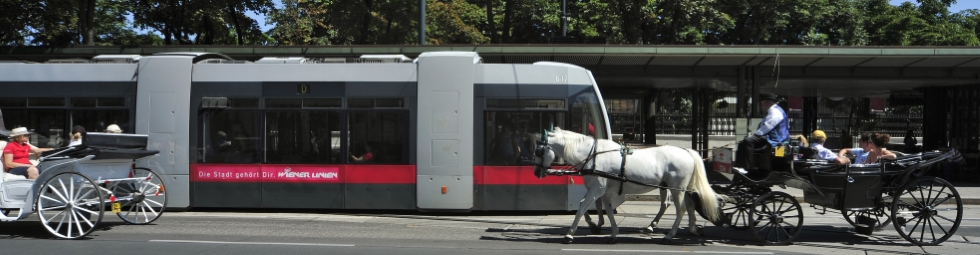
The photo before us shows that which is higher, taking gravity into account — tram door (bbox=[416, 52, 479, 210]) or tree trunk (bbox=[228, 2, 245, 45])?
tree trunk (bbox=[228, 2, 245, 45])

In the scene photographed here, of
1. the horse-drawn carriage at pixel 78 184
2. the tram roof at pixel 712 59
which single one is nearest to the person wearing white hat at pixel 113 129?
the horse-drawn carriage at pixel 78 184

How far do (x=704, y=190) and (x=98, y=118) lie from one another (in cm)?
938

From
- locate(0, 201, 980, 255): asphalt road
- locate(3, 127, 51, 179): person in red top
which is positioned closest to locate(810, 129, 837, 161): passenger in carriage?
locate(0, 201, 980, 255): asphalt road

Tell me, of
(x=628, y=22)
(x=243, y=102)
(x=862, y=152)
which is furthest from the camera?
(x=628, y=22)

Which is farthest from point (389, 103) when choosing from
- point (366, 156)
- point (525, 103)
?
point (525, 103)

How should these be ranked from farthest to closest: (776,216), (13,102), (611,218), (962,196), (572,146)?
(962,196)
(13,102)
(572,146)
(611,218)
(776,216)

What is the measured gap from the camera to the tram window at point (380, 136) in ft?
41.6

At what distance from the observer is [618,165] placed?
386 inches

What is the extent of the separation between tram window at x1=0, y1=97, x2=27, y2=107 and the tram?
2cm

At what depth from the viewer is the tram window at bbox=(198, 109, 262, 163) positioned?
1295cm

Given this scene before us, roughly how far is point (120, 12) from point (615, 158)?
26.1m

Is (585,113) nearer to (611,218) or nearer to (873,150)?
(611,218)

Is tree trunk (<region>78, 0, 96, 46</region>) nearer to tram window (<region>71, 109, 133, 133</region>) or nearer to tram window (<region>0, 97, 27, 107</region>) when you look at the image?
tram window (<region>0, 97, 27, 107</region>)

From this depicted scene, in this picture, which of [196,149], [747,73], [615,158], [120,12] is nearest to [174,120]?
[196,149]
